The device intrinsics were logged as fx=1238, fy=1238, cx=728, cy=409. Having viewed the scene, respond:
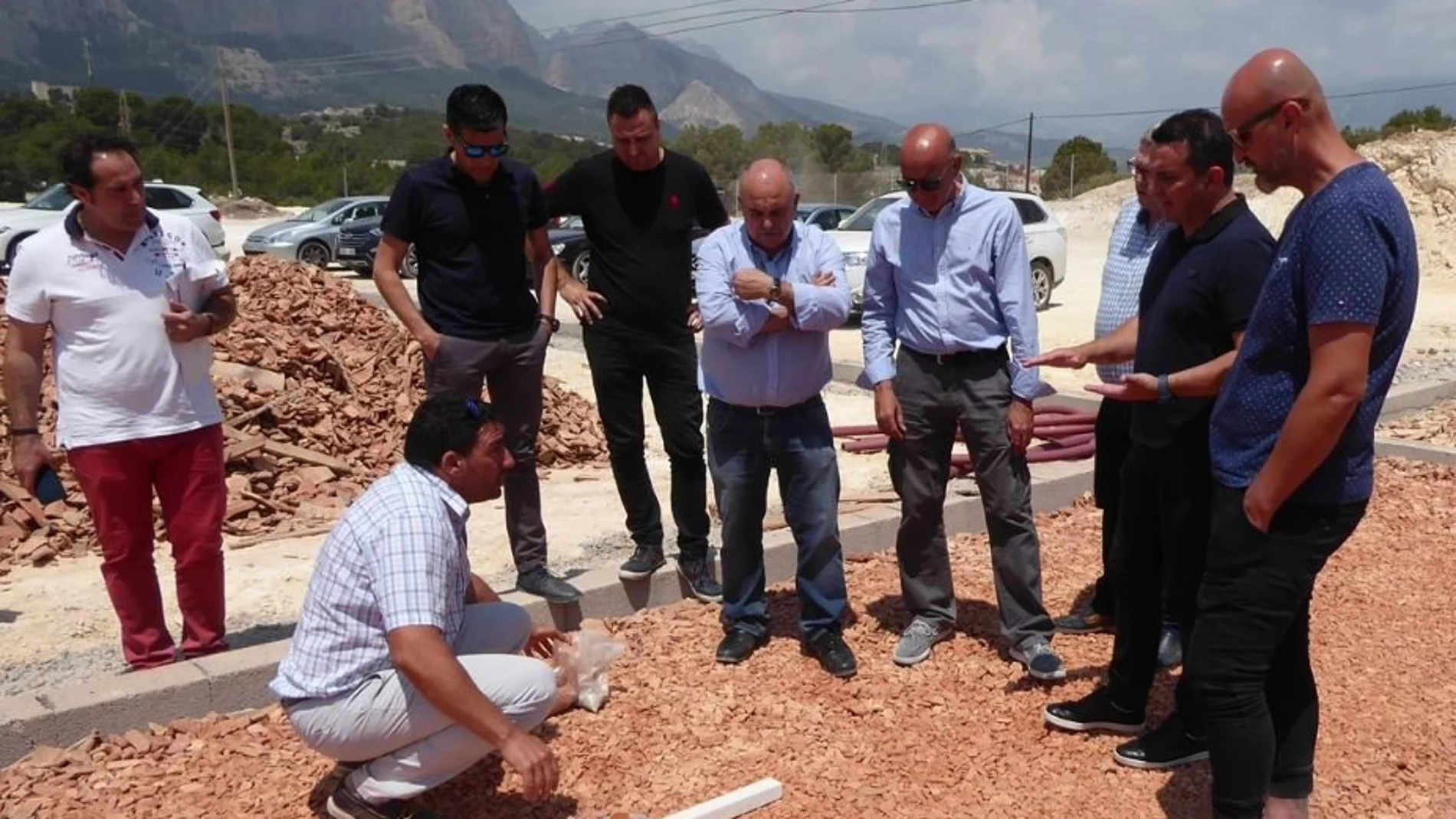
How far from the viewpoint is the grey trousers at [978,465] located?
14.7ft

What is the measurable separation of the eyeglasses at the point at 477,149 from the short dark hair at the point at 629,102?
492 mm

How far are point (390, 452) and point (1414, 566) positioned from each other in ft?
19.4

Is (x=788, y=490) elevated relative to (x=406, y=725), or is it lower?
elevated

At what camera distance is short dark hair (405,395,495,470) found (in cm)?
340

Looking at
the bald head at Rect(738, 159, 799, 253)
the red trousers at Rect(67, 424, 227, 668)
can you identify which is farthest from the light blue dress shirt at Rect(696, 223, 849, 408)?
the red trousers at Rect(67, 424, 227, 668)

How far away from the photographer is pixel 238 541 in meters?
6.77

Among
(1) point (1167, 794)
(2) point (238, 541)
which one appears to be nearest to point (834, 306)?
(1) point (1167, 794)

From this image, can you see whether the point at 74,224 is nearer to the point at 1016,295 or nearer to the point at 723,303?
the point at 723,303

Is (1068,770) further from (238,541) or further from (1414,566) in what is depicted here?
(238,541)

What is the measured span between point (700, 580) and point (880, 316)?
152cm

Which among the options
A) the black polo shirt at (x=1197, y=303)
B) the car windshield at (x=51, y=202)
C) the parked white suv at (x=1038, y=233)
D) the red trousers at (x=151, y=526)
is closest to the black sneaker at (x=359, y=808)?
the red trousers at (x=151, y=526)

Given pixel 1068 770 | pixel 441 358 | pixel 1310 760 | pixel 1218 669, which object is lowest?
pixel 1068 770

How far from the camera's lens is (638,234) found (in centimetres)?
514

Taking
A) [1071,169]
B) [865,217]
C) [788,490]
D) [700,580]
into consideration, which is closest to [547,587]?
[700,580]
